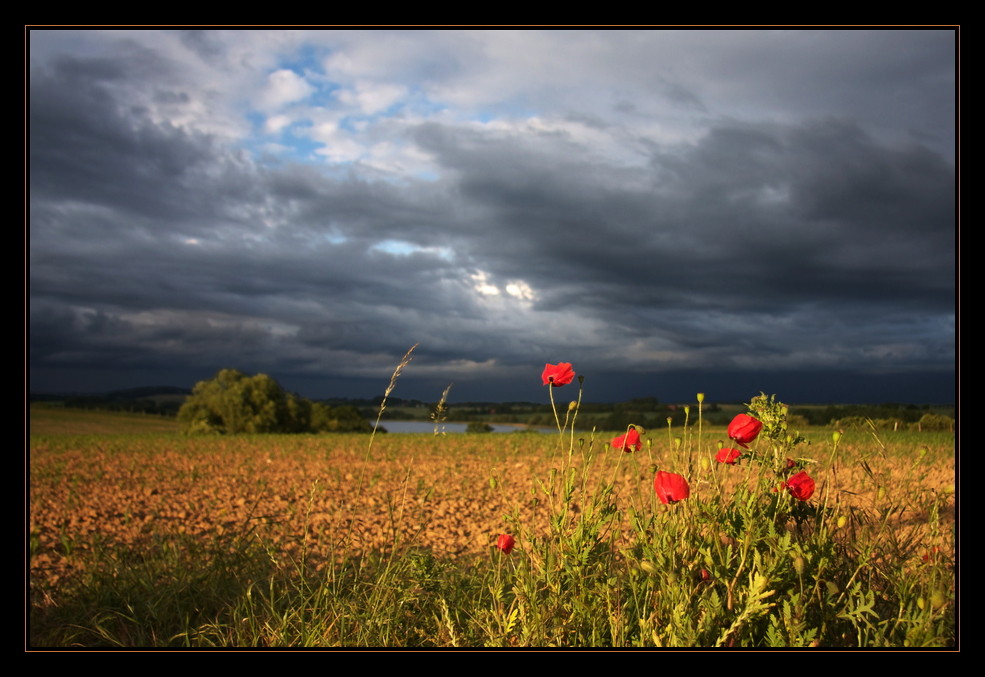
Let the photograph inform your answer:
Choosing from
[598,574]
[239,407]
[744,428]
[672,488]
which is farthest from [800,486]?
A: [239,407]

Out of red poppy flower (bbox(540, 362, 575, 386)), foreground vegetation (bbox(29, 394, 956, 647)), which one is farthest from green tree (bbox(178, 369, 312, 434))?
red poppy flower (bbox(540, 362, 575, 386))

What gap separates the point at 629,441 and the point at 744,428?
18.9 inches

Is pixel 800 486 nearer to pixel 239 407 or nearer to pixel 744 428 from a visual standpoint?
pixel 744 428

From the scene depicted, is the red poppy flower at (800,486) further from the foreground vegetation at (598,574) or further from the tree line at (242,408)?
the tree line at (242,408)

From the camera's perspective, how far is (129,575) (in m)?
4.28

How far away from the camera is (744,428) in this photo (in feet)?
8.52

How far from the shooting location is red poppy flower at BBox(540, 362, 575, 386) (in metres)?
2.80

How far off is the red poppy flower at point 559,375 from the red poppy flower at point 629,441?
34cm

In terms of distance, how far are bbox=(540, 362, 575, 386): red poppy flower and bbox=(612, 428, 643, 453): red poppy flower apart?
337 millimetres

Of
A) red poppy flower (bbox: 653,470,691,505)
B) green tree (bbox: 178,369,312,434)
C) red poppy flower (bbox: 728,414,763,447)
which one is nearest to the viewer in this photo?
red poppy flower (bbox: 653,470,691,505)

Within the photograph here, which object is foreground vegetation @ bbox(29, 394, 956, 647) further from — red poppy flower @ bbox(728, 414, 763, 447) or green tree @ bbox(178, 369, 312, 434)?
green tree @ bbox(178, 369, 312, 434)

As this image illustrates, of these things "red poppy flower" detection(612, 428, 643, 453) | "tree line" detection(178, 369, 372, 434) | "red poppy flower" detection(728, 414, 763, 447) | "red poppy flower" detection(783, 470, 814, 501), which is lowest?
"tree line" detection(178, 369, 372, 434)
